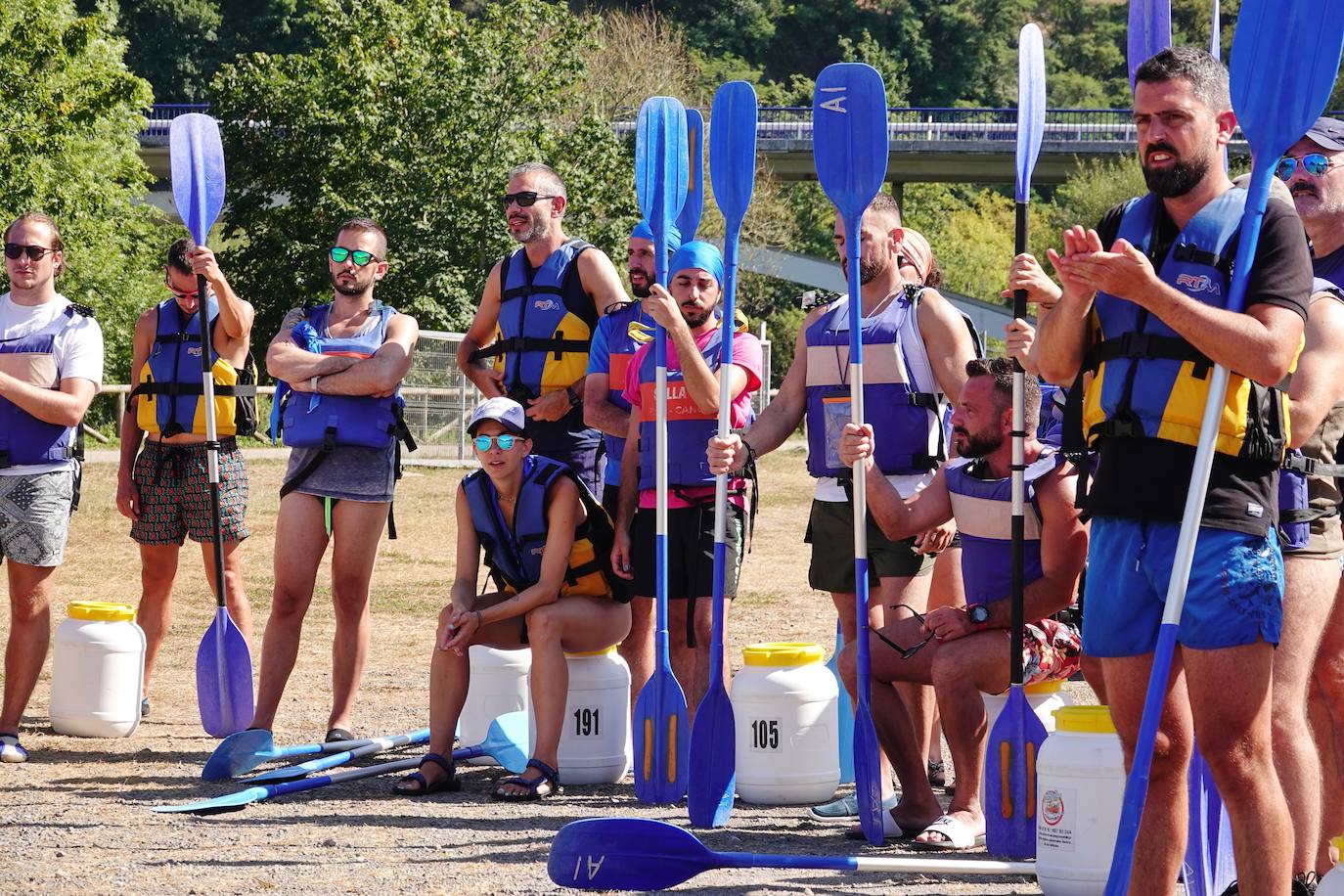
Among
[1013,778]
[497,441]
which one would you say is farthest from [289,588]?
[1013,778]

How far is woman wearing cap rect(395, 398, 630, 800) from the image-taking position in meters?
5.85

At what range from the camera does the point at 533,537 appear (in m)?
6.03

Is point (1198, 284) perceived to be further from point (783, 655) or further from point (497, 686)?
point (497, 686)

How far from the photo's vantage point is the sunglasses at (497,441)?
5957 millimetres

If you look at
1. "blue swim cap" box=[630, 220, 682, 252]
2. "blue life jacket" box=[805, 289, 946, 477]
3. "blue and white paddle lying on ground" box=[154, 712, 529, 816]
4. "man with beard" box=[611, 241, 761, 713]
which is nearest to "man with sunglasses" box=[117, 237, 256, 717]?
"blue and white paddle lying on ground" box=[154, 712, 529, 816]

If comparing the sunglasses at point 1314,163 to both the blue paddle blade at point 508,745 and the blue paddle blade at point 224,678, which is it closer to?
the blue paddle blade at point 508,745

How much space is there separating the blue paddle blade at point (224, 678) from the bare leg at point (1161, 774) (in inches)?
160

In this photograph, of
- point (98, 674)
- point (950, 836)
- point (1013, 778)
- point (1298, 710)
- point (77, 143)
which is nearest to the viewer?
point (1298, 710)

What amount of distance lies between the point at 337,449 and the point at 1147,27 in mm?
3326

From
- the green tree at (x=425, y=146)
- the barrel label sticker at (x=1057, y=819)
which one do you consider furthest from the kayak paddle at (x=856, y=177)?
the green tree at (x=425, y=146)

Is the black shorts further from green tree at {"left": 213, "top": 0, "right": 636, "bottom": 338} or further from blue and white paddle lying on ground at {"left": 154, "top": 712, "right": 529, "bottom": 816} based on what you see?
green tree at {"left": 213, "top": 0, "right": 636, "bottom": 338}

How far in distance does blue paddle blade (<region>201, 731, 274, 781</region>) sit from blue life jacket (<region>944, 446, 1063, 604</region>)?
2.69m

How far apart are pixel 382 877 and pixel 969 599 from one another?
1.97 meters

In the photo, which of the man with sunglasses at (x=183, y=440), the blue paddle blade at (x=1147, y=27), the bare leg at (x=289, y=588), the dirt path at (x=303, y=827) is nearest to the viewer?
the dirt path at (x=303, y=827)
